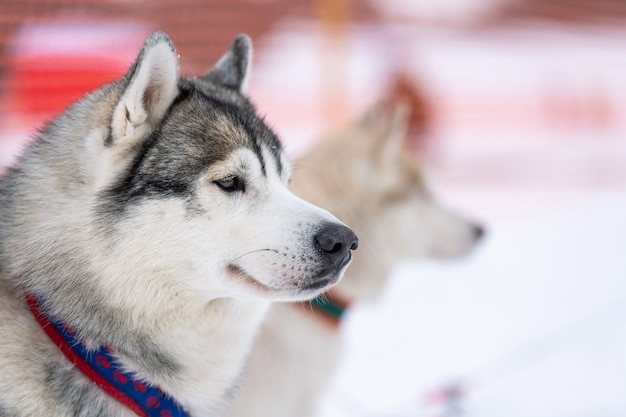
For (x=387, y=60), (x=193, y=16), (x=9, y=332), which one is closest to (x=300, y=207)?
(x=9, y=332)

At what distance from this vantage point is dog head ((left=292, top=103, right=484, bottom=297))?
325 cm

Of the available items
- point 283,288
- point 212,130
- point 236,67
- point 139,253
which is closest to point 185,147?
point 212,130

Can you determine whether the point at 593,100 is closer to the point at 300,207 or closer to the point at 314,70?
the point at 314,70

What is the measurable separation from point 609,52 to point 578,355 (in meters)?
6.77

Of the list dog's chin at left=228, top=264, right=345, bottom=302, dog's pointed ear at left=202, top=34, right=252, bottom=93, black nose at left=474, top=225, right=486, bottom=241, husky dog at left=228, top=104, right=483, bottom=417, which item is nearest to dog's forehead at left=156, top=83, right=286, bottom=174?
dog's pointed ear at left=202, top=34, right=252, bottom=93

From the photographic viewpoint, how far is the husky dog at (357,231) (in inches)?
110

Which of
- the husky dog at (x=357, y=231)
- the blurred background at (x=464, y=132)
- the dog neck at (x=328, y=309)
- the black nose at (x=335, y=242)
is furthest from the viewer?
the blurred background at (x=464, y=132)

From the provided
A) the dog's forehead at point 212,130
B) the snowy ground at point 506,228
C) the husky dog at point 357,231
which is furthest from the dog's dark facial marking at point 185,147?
the snowy ground at point 506,228

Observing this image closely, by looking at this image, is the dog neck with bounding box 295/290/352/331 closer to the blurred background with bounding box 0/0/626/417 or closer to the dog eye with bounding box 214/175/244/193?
the blurred background with bounding box 0/0/626/417

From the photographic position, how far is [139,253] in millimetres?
1856

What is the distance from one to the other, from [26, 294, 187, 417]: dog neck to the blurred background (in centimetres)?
69

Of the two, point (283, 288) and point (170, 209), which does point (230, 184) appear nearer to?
point (170, 209)

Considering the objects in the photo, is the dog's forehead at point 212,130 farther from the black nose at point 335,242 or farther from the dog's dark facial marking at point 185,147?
the black nose at point 335,242

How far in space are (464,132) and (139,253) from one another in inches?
297
